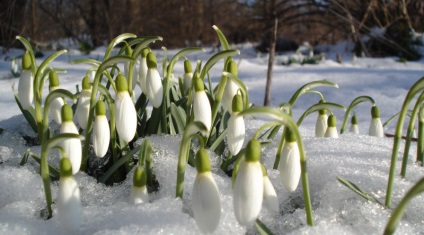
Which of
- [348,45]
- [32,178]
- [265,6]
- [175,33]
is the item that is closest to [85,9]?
[175,33]

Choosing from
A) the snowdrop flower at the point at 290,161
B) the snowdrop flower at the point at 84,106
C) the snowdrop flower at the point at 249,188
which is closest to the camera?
the snowdrop flower at the point at 249,188

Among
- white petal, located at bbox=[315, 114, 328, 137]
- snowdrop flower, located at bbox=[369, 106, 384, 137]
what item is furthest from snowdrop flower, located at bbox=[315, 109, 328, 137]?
snowdrop flower, located at bbox=[369, 106, 384, 137]

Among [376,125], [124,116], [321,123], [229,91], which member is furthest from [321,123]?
[124,116]

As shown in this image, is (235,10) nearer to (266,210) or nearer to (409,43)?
(409,43)

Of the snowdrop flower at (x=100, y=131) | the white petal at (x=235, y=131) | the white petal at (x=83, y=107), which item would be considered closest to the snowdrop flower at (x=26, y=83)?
the white petal at (x=83, y=107)

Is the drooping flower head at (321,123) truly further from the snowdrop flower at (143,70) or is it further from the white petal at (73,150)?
the white petal at (73,150)

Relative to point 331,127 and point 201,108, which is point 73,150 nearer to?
point 201,108

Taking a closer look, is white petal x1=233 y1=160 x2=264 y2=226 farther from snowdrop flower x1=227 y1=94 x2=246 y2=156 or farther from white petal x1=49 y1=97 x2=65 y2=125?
white petal x1=49 y1=97 x2=65 y2=125
